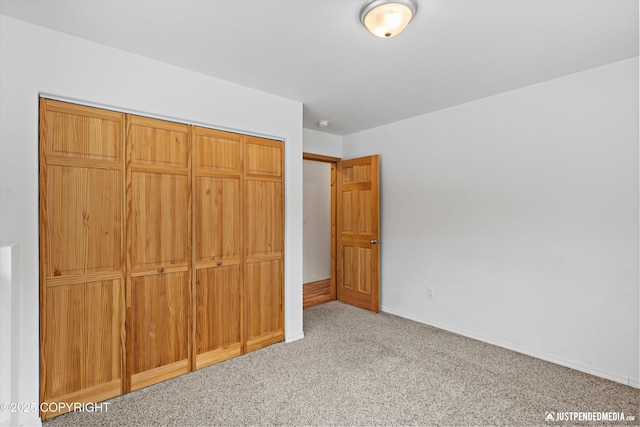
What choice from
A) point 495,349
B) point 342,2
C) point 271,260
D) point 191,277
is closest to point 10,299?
point 191,277

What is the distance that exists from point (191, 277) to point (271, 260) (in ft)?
2.52

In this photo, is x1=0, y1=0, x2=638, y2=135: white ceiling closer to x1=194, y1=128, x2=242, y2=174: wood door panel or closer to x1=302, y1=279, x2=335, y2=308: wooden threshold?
x1=194, y1=128, x2=242, y2=174: wood door panel

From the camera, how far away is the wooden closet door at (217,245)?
2.64 metres

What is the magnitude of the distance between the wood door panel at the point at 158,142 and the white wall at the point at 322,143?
1960mm

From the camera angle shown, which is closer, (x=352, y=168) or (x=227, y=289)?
(x=227, y=289)

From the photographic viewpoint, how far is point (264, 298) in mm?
3057

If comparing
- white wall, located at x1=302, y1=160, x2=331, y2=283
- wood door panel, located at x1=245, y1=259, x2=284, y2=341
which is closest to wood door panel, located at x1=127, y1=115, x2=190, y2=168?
wood door panel, located at x1=245, y1=259, x2=284, y2=341

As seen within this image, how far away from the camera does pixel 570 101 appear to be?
2.64 metres

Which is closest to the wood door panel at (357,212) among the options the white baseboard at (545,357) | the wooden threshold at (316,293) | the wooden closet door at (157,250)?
the wooden threshold at (316,293)

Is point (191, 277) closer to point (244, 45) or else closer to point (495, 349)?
point (244, 45)

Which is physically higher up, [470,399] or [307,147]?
[307,147]

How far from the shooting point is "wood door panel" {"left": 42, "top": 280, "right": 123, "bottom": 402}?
2018 millimetres

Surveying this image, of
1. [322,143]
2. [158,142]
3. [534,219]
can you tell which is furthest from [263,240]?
[534,219]

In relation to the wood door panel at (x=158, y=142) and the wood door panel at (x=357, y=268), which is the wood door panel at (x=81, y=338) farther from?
the wood door panel at (x=357, y=268)
